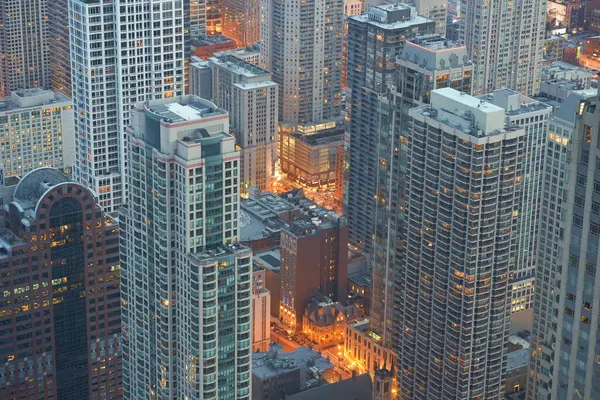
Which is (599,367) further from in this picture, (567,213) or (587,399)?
(567,213)

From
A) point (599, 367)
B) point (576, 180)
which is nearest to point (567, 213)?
point (576, 180)

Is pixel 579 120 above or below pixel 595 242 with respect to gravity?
above

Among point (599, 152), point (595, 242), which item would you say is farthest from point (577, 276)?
point (599, 152)

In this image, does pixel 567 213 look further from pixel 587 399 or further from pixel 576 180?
pixel 587 399

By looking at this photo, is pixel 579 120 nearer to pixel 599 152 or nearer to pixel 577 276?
pixel 599 152

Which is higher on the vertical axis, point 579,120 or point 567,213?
point 579,120

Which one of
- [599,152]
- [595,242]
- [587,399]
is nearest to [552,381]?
[587,399]

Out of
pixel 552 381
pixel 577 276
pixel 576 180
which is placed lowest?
pixel 552 381

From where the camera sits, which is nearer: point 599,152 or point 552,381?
point 599,152
